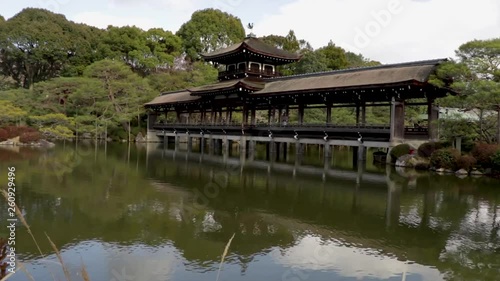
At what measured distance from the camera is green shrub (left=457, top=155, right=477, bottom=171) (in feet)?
65.6

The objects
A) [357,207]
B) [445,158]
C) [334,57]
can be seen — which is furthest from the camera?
[334,57]

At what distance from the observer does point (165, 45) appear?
204 ft

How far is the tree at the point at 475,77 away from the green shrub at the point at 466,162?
2306mm

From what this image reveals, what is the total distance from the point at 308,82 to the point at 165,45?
39.1 meters

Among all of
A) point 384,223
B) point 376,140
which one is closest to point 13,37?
point 376,140

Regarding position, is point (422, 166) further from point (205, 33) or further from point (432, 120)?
point (205, 33)

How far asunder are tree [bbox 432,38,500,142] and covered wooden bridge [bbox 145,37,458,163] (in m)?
1.27

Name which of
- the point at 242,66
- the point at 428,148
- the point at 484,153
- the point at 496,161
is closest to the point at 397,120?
the point at 428,148

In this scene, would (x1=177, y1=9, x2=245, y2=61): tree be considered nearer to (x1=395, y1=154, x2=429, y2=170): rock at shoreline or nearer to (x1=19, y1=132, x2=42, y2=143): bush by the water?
(x1=19, y1=132, x2=42, y2=143): bush by the water

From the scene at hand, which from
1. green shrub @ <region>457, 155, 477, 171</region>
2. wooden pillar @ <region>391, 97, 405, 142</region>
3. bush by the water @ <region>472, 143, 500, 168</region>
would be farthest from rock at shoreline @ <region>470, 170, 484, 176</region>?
wooden pillar @ <region>391, 97, 405, 142</region>

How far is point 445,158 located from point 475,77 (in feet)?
15.1

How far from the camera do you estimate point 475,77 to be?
2084 cm

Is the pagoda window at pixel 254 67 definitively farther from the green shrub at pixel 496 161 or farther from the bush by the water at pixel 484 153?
the green shrub at pixel 496 161

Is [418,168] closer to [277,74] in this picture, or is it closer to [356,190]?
[356,190]
